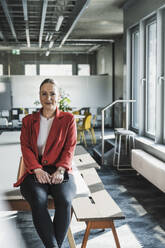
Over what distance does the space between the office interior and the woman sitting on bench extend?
41.4 inches

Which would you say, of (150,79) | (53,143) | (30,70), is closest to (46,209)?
(53,143)

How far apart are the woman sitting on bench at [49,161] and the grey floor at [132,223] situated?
0.70m

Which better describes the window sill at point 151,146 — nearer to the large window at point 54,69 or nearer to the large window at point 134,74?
the large window at point 134,74

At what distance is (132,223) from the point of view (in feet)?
12.9

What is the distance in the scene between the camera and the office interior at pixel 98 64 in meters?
6.50

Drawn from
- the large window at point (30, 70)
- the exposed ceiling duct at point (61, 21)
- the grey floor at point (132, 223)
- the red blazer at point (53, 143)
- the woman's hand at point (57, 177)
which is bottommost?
the grey floor at point (132, 223)

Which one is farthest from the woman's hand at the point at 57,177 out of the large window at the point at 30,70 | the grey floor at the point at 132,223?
the large window at the point at 30,70

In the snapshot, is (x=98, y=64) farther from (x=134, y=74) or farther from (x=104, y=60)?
(x=134, y=74)

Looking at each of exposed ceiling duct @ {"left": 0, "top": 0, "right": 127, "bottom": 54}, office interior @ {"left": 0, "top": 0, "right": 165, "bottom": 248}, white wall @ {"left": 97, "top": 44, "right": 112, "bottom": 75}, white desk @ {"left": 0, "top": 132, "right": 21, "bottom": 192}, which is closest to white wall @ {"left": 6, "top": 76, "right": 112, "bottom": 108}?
office interior @ {"left": 0, "top": 0, "right": 165, "bottom": 248}

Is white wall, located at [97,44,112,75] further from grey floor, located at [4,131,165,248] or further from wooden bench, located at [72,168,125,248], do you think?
wooden bench, located at [72,168,125,248]

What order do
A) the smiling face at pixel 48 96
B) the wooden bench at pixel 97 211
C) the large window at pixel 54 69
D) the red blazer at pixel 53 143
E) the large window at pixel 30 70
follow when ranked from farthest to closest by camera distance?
the large window at pixel 54 69
the large window at pixel 30 70
the smiling face at pixel 48 96
the red blazer at pixel 53 143
the wooden bench at pixel 97 211

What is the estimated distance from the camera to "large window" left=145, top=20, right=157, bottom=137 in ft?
22.9

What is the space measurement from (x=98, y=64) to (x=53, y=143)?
44.2ft

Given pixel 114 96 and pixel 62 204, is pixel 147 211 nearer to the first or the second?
pixel 62 204
